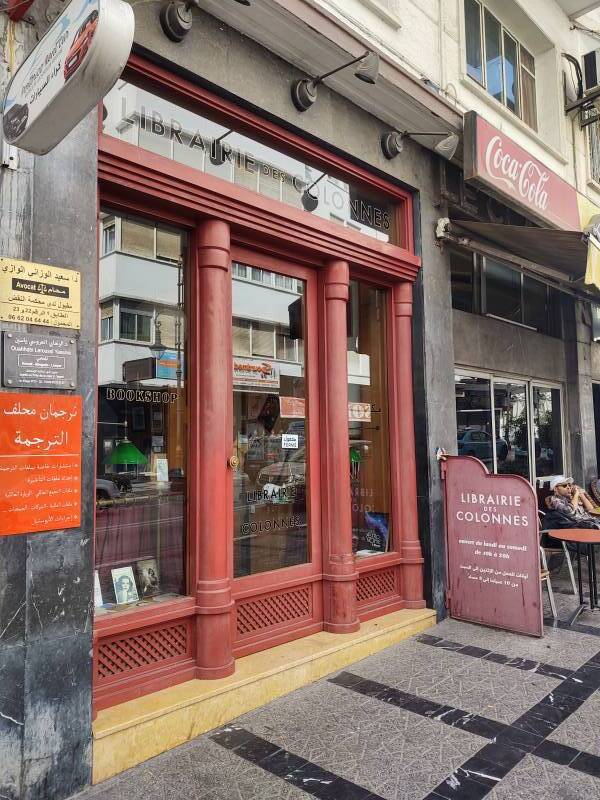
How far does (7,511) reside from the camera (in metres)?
2.85

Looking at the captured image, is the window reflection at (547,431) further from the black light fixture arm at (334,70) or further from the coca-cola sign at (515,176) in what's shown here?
the black light fixture arm at (334,70)

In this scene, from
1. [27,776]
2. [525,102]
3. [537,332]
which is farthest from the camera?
[537,332]

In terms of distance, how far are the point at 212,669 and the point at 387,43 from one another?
18.6 feet

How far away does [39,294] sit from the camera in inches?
119

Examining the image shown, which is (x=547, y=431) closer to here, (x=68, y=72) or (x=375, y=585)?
(x=375, y=585)

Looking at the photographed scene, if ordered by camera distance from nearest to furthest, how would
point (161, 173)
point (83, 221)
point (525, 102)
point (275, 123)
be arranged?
point (83, 221)
point (161, 173)
point (275, 123)
point (525, 102)

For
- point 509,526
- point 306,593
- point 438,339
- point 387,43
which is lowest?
point 306,593

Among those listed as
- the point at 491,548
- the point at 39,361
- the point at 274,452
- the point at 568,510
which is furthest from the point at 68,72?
the point at 568,510

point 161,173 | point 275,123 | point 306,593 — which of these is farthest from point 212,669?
point 275,123

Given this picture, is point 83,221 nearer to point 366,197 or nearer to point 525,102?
point 366,197

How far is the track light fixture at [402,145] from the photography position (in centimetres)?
545

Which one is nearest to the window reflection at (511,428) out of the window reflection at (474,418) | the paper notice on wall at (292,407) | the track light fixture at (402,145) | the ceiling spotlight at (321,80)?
the window reflection at (474,418)

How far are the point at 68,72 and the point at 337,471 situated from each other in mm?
3519

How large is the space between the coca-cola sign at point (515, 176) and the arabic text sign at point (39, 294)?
4.04 m
